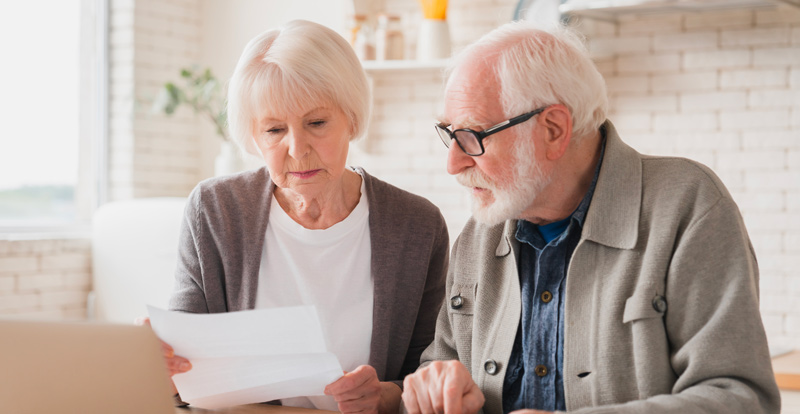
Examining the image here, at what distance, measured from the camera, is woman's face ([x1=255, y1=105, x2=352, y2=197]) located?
1878 mm

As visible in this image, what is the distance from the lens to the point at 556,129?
1.53 meters

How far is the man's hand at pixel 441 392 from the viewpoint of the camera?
1.37 metres

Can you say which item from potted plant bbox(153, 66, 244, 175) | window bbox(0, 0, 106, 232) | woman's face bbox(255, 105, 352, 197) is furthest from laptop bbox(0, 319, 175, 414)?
window bbox(0, 0, 106, 232)

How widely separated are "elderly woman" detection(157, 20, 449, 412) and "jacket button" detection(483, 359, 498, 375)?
1.13 feet

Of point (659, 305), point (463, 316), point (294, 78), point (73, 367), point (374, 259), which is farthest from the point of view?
point (374, 259)

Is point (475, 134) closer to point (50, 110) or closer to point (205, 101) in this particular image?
point (205, 101)

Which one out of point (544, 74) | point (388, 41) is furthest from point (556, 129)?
point (388, 41)

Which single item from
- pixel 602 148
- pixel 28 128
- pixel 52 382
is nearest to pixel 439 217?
pixel 602 148

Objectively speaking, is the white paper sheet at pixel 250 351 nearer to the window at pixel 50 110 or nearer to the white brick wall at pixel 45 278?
the white brick wall at pixel 45 278

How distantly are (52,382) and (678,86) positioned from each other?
2861mm

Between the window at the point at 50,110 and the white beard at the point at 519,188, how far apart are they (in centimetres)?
322

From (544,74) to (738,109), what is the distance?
82.3 inches

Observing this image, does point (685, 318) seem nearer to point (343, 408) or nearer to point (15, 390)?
point (343, 408)

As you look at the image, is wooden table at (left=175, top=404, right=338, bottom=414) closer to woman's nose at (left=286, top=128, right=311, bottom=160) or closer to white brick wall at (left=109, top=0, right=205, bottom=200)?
woman's nose at (left=286, top=128, right=311, bottom=160)
